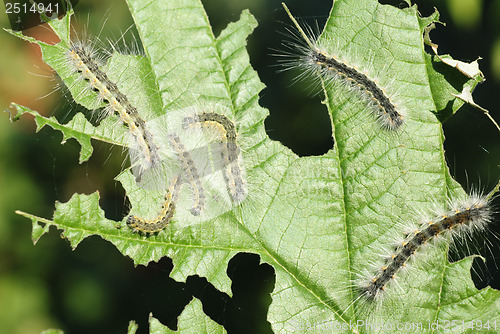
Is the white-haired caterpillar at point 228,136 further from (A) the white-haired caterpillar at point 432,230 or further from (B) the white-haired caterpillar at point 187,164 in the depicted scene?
(A) the white-haired caterpillar at point 432,230

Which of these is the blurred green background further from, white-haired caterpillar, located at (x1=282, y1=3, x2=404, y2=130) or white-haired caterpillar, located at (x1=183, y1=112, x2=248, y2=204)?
white-haired caterpillar, located at (x1=183, y1=112, x2=248, y2=204)

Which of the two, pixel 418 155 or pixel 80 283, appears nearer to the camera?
pixel 418 155

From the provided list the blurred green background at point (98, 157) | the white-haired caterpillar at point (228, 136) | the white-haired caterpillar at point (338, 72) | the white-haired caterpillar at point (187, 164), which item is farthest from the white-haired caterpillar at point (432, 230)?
the white-haired caterpillar at point (187, 164)

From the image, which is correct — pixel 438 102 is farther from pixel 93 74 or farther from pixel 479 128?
pixel 93 74

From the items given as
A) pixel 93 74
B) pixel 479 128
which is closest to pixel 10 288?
pixel 93 74

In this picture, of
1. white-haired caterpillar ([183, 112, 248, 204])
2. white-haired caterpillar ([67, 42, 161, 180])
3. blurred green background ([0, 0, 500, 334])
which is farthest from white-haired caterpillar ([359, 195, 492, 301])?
white-haired caterpillar ([67, 42, 161, 180])

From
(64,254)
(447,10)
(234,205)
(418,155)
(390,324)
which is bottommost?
(64,254)

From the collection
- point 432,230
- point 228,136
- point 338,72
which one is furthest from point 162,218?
point 432,230
